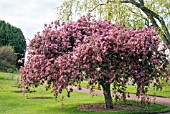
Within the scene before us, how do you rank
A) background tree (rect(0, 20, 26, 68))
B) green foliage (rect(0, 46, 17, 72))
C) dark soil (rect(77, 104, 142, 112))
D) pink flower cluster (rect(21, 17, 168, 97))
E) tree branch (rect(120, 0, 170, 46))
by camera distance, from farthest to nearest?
background tree (rect(0, 20, 26, 68)) → green foliage (rect(0, 46, 17, 72)) → tree branch (rect(120, 0, 170, 46)) → dark soil (rect(77, 104, 142, 112)) → pink flower cluster (rect(21, 17, 168, 97))

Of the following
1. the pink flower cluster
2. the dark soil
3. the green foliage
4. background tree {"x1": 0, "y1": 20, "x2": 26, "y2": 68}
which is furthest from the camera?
background tree {"x1": 0, "y1": 20, "x2": 26, "y2": 68}

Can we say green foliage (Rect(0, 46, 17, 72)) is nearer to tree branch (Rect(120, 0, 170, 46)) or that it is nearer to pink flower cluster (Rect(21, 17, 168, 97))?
tree branch (Rect(120, 0, 170, 46))

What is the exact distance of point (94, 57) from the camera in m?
12.8

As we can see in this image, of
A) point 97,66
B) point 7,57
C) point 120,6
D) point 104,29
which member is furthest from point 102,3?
point 7,57

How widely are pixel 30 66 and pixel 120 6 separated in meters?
9.38

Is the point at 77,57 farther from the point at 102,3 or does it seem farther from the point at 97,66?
the point at 102,3

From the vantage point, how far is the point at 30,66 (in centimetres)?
1431

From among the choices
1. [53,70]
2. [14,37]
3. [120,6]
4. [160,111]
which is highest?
[14,37]

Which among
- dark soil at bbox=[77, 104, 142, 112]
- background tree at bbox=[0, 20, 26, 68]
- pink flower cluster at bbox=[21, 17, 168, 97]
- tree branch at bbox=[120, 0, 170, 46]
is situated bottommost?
dark soil at bbox=[77, 104, 142, 112]

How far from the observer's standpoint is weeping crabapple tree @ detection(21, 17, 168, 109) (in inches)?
509

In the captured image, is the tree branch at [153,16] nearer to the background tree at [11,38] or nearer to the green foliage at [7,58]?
the green foliage at [7,58]

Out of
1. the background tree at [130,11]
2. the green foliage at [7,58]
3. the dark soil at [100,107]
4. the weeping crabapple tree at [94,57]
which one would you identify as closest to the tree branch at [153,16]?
the background tree at [130,11]

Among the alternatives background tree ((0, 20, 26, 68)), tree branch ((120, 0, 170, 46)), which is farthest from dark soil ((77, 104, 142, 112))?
background tree ((0, 20, 26, 68))

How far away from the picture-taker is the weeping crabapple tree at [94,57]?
42.4 ft
